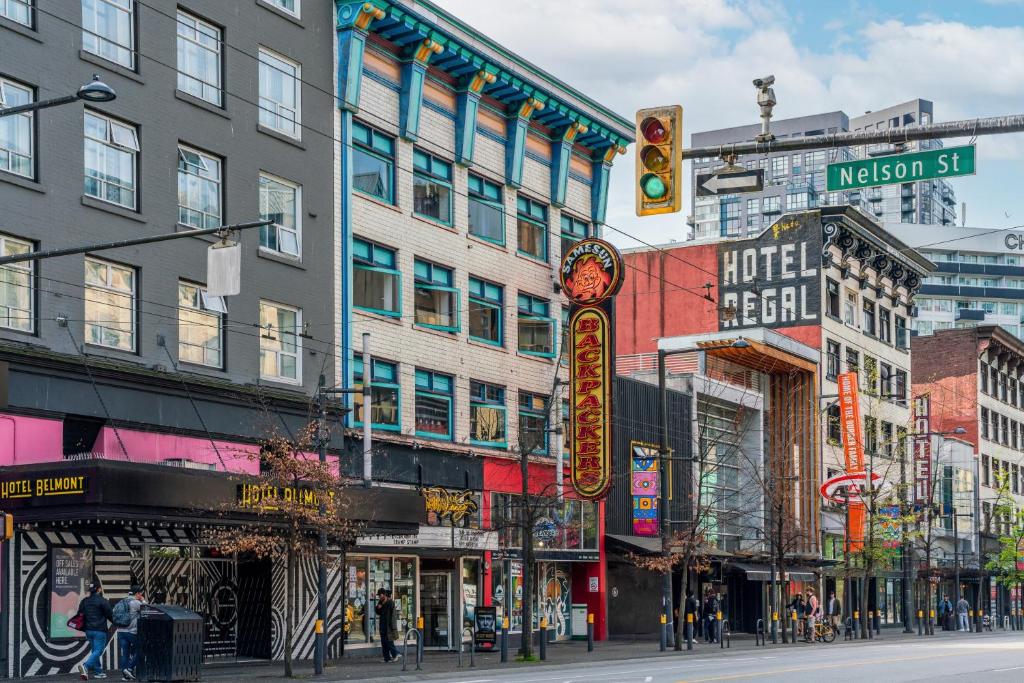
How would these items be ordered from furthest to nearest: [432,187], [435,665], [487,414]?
[487,414] → [432,187] → [435,665]

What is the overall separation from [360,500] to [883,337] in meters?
52.1

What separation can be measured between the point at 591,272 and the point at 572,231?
385 cm

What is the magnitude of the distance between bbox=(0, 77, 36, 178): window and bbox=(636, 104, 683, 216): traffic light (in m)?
17.6

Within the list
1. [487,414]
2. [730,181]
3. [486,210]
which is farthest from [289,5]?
[730,181]

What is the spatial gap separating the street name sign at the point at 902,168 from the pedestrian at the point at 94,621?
59.9 feet

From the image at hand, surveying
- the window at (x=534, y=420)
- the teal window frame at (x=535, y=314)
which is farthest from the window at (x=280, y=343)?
the teal window frame at (x=535, y=314)

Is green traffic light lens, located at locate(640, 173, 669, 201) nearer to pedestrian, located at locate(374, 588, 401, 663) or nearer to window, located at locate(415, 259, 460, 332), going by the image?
pedestrian, located at locate(374, 588, 401, 663)

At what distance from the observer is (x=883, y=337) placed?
3182 inches

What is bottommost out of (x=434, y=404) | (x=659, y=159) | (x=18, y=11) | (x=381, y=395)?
(x=434, y=404)

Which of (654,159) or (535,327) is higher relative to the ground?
(535,327)

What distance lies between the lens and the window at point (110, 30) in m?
31.6

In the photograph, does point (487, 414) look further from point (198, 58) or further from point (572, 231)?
point (198, 58)

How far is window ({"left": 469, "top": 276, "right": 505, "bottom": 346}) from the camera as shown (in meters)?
45.8

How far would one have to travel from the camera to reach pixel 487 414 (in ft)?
151
